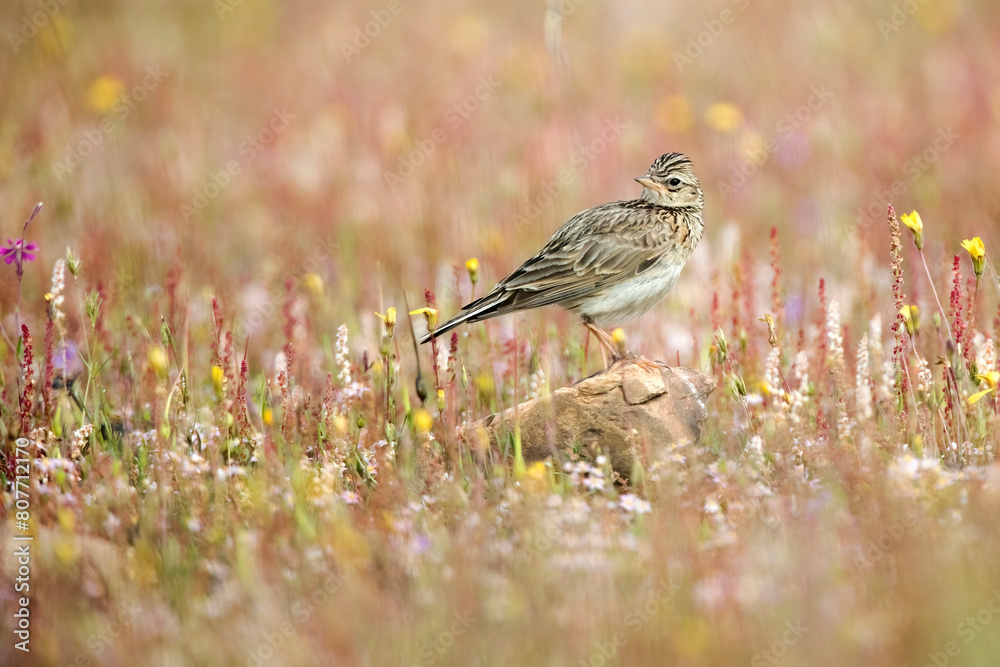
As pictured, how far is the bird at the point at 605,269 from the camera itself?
548 cm

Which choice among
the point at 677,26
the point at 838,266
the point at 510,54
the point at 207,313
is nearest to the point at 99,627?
the point at 207,313

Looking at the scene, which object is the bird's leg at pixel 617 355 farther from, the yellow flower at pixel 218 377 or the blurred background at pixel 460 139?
the yellow flower at pixel 218 377

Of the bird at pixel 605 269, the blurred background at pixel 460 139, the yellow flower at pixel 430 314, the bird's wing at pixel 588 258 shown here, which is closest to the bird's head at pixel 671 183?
the bird at pixel 605 269

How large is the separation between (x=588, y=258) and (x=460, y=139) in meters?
5.53

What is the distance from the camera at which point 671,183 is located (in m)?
6.05

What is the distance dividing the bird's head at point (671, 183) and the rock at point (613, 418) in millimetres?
1546

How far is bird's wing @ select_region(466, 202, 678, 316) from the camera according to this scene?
543 cm

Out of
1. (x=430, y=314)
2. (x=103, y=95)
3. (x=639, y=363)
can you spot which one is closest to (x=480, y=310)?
(x=430, y=314)

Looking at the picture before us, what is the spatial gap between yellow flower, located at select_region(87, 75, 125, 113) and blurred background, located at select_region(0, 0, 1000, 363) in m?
0.09

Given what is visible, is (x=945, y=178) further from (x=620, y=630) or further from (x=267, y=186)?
(x=620, y=630)

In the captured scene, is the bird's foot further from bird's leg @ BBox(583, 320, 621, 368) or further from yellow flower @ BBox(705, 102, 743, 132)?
yellow flower @ BBox(705, 102, 743, 132)

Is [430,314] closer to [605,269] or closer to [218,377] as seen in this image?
[218,377]

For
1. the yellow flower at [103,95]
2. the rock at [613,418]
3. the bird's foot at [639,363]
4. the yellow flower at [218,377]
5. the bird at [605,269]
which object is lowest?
the rock at [613,418]

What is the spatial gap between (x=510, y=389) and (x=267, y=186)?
5367 mm
